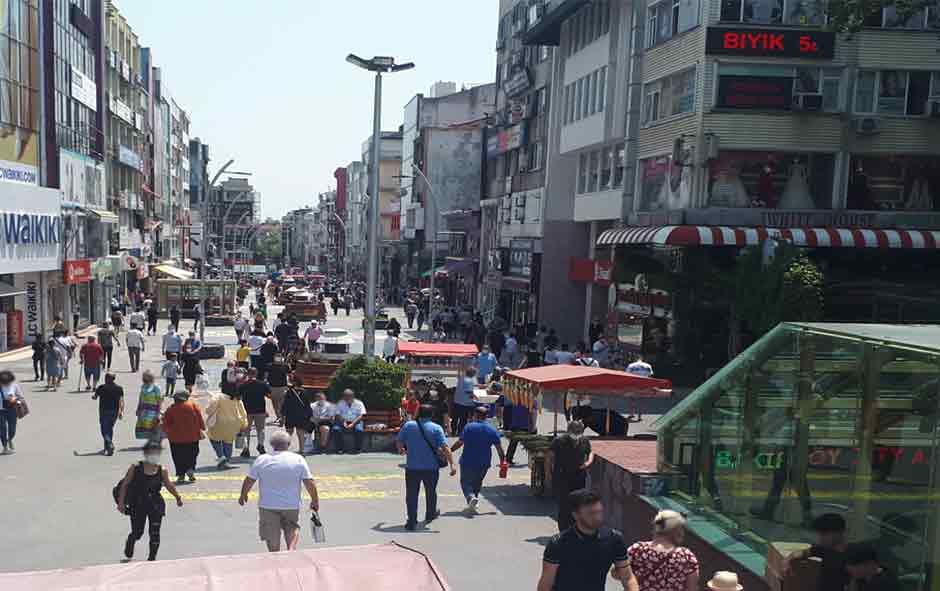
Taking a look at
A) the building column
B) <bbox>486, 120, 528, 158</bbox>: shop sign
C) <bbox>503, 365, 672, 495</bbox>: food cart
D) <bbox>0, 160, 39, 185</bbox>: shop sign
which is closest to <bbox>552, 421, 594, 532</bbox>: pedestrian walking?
<bbox>503, 365, 672, 495</bbox>: food cart

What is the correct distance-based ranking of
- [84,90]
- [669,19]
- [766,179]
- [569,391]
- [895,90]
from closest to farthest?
[569,391], [895,90], [766,179], [669,19], [84,90]

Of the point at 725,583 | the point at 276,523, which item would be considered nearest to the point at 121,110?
the point at 276,523

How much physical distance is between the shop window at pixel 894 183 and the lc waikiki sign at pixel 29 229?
87.1 feet

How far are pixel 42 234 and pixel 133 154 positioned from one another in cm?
2725

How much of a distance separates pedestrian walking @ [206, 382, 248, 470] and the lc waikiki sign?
19.7 metres

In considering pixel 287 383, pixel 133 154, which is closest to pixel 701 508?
pixel 287 383

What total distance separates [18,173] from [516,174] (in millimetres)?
24290

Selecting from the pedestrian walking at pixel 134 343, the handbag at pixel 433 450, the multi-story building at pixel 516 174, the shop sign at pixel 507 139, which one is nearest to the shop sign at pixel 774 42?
the multi-story building at pixel 516 174

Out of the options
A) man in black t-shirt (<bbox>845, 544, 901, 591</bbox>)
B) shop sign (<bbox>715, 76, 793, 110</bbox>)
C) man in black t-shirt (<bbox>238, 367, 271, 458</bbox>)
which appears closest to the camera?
man in black t-shirt (<bbox>845, 544, 901, 591</bbox>)

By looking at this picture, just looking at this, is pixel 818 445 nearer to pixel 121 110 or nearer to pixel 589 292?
pixel 589 292

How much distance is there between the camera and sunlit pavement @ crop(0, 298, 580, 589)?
32.9 feet

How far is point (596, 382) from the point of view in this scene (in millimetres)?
13719

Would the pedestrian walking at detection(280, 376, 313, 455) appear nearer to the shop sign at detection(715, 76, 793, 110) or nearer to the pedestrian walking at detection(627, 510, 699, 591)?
the pedestrian walking at detection(627, 510, 699, 591)

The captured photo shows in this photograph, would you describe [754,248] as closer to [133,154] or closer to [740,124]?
[740,124]
